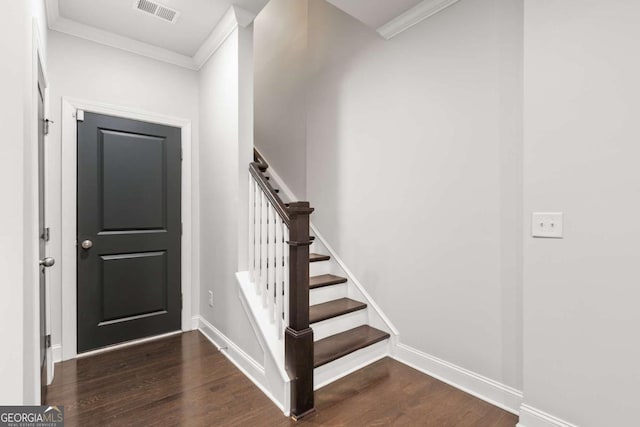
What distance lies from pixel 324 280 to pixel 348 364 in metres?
0.77

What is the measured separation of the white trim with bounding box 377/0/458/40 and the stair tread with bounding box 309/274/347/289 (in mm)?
2110

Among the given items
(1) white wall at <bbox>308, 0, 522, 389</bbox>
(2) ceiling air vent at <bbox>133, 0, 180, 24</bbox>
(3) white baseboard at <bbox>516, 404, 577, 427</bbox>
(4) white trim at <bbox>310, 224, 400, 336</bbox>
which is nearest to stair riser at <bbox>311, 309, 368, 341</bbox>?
(4) white trim at <bbox>310, 224, 400, 336</bbox>

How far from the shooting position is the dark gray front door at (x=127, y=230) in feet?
8.42

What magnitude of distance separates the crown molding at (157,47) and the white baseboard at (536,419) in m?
3.14

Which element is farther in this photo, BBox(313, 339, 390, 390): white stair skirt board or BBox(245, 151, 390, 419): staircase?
BBox(313, 339, 390, 390): white stair skirt board

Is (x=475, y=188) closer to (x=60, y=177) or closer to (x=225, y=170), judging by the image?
(x=225, y=170)

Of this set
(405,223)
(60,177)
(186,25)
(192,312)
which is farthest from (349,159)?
(60,177)

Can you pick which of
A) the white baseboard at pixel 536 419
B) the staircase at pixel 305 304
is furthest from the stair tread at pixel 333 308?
the white baseboard at pixel 536 419

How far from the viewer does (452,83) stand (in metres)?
2.12

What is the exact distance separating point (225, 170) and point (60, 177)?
129cm

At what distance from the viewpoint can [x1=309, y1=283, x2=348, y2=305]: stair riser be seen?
2.68 m

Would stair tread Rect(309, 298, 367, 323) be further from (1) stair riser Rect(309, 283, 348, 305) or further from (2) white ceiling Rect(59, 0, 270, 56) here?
(2) white ceiling Rect(59, 0, 270, 56)

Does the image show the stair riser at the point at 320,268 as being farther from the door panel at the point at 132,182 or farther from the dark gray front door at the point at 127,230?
the door panel at the point at 132,182

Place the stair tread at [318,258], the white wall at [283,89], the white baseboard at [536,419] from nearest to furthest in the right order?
the white baseboard at [536,419], the stair tread at [318,258], the white wall at [283,89]
